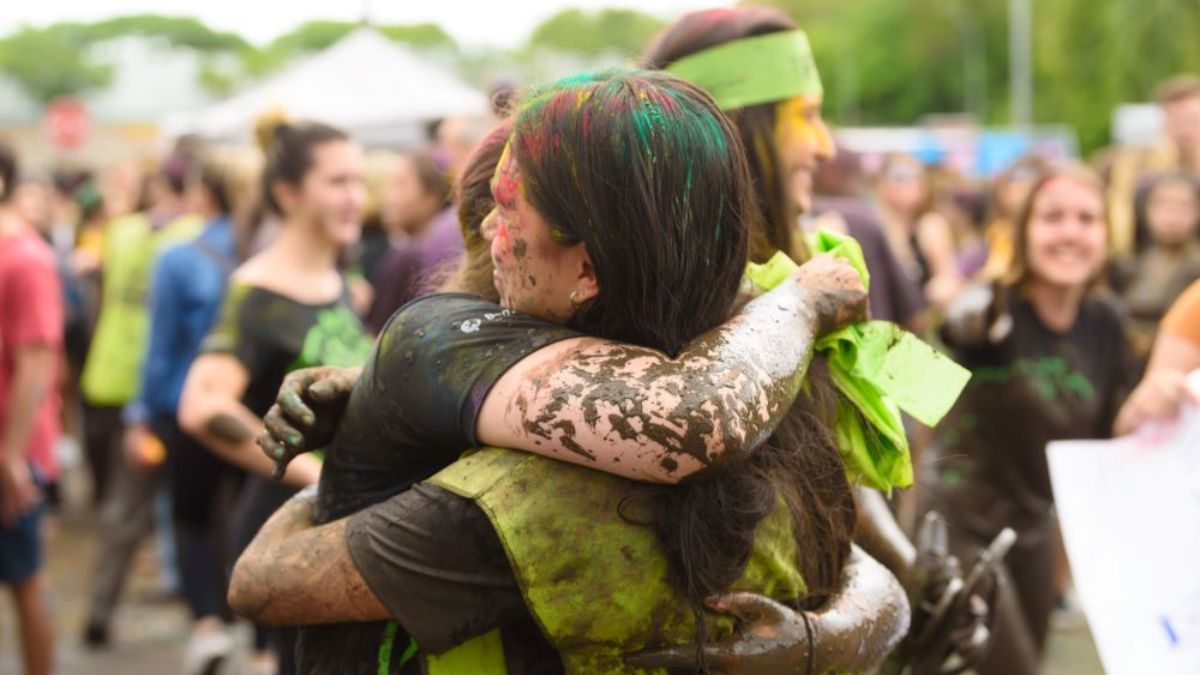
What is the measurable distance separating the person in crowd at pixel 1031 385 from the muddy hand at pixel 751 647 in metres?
2.81

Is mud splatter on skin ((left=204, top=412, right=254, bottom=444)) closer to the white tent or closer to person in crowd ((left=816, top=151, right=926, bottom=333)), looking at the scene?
person in crowd ((left=816, top=151, right=926, bottom=333))

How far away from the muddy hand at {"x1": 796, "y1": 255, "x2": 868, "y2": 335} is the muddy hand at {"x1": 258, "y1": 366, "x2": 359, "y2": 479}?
61 cm

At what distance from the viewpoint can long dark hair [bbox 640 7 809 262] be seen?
264cm

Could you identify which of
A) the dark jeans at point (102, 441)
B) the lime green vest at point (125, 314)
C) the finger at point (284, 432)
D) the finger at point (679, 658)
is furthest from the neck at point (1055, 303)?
the dark jeans at point (102, 441)

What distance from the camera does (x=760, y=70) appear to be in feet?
9.11

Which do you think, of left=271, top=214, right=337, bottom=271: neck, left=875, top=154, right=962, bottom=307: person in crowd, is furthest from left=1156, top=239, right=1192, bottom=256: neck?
left=271, top=214, right=337, bottom=271: neck

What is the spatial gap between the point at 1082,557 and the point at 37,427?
3.92m

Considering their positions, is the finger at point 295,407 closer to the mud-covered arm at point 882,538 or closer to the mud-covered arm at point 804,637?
the mud-covered arm at point 804,637

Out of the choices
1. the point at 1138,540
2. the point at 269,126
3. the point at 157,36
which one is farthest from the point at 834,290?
the point at 157,36

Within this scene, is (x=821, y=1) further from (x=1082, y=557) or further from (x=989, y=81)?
(x=1082, y=557)

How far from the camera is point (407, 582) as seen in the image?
1.70 meters

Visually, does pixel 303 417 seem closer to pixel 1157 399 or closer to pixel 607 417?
pixel 607 417

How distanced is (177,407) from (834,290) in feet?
14.2

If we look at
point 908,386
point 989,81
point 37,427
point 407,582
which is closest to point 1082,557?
point 908,386
